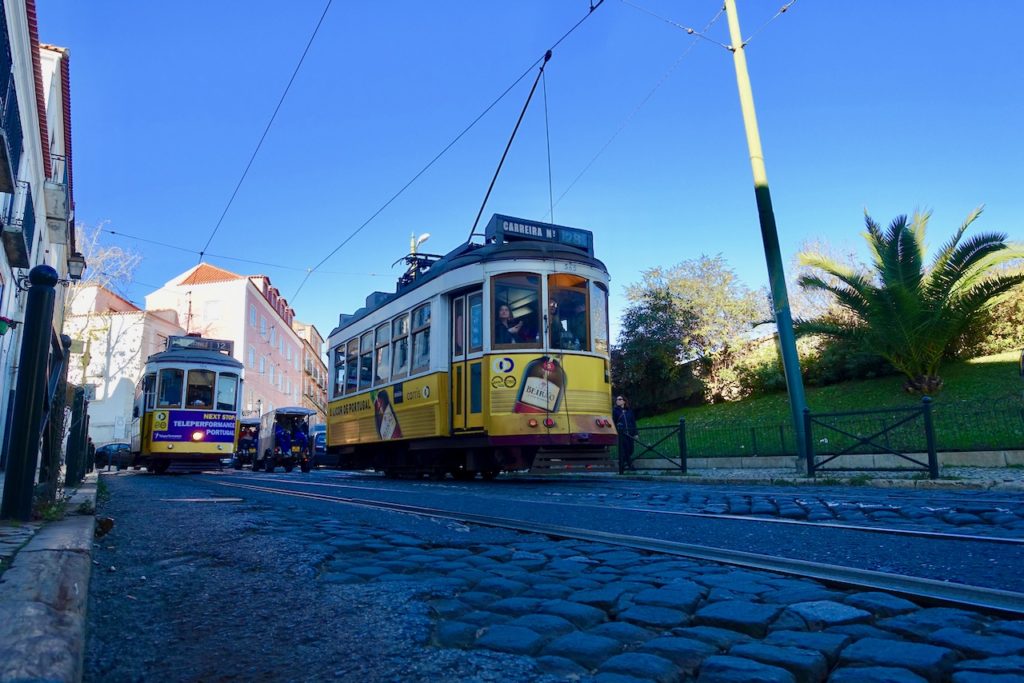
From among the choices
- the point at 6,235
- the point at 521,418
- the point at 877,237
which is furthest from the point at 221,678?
the point at 877,237

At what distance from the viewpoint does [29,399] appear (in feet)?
13.4

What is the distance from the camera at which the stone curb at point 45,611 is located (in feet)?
5.04

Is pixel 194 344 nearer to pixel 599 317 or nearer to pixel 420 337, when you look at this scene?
pixel 420 337

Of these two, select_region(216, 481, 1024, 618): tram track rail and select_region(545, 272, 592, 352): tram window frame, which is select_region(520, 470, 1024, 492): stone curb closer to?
select_region(545, 272, 592, 352): tram window frame

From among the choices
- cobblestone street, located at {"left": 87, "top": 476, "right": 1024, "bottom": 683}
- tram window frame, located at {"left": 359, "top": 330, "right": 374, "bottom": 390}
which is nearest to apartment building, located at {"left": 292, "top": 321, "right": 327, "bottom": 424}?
tram window frame, located at {"left": 359, "top": 330, "right": 374, "bottom": 390}

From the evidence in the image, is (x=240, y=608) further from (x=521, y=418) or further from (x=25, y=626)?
(x=521, y=418)

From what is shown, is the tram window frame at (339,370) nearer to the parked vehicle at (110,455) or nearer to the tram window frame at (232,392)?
the tram window frame at (232,392)

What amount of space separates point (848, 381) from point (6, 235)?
2083 centimetres

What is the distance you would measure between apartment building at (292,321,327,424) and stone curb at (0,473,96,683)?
60.1 meters

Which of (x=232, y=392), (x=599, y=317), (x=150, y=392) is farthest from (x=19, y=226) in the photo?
(x=599, y=317)

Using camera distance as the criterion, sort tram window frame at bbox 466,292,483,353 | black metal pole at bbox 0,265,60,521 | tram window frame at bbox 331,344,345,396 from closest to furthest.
A: 1. black metal pole at bbox 0,265,60,521
2. tram window frame at bbox 466,292,483,353
3. tram window frame at bbox 331,344,345,396

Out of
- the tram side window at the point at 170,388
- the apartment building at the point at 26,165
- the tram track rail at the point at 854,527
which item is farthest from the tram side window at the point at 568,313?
the tram side window at the point at 170,388

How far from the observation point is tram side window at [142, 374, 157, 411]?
18953 mm

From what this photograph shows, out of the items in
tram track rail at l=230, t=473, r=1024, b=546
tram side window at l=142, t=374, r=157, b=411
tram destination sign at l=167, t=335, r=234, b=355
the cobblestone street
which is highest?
tram destination sign at l=167, t=335, r=234, b=355
